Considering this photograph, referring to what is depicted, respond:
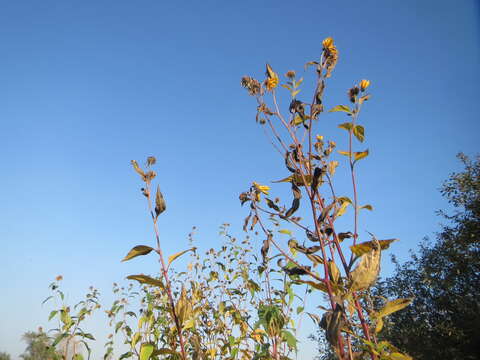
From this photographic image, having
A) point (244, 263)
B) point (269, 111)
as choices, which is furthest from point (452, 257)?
point (269, 111)

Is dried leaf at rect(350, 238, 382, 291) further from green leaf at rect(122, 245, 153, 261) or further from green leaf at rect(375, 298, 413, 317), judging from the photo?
green leaf at rect(122, 245, 153, 261)

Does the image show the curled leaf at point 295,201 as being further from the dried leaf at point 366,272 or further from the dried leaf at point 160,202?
the dried leaf at point 160,202

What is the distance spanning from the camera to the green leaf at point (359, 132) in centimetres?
139

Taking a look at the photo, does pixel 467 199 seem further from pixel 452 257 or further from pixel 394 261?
pixel 394 261

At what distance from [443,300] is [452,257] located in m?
2.09

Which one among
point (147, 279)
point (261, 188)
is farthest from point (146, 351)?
point (261, 188)

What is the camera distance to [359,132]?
4.64 feet

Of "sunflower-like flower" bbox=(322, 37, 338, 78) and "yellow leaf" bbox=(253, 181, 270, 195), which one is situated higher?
"sunflower-like flower" bbox=(322, 37, 338, 78)

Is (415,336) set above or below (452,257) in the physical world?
below

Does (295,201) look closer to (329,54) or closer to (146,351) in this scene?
(329,54)

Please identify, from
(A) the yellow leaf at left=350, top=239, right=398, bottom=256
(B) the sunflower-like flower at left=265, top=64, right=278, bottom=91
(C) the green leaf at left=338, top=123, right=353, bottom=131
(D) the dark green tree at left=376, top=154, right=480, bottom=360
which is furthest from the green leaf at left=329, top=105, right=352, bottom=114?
(D) the dark green tree at left=376, top=154, right=480, bottom=360

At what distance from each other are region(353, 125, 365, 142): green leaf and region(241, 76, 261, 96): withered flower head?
58 centimetres

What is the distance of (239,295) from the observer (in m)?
3.63

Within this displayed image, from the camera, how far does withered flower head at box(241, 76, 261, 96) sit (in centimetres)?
165
